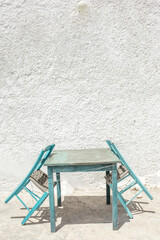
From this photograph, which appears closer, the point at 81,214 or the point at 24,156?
the point at 81,214

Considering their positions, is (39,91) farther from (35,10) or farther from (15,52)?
(35,10)

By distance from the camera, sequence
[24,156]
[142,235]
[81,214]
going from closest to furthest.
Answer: [142,235], [81,214], [24,156]

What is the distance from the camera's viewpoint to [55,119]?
4074 millimetres

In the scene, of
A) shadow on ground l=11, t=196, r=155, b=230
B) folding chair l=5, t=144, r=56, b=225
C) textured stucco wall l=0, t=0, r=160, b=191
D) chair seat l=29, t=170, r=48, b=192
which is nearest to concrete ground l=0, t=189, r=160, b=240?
shadow on ground l=11, t=196, r=155, b=230

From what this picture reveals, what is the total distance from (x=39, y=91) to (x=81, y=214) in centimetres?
206

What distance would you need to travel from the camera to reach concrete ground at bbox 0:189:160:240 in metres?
2.56

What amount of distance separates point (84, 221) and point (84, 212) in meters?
0.31

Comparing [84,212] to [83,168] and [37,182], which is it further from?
[83,168]

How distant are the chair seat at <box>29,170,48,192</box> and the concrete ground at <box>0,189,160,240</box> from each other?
0.45 m

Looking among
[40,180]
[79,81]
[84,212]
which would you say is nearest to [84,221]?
[84,212]

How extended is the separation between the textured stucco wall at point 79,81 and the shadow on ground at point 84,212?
1.68ft

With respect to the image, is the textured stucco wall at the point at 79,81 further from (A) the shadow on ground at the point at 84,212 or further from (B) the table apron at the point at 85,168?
(B) the table apron at the point at 85,168

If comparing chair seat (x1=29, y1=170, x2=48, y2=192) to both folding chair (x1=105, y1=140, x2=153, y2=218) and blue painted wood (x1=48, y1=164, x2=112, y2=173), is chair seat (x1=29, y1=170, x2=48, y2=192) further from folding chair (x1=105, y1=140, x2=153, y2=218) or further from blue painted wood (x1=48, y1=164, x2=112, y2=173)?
folding chair (x1=105, y1=140, x2=153, y2=218)

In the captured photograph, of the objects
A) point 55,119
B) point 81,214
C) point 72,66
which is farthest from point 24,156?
point 72,66
